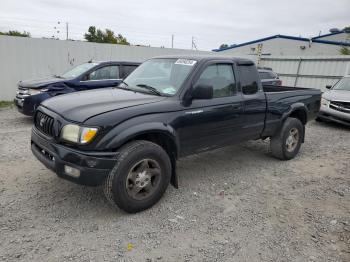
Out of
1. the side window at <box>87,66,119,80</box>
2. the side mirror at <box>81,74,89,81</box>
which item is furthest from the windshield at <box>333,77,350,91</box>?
the side mirror at <box>81,74,89,81</box>

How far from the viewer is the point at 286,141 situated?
536cm

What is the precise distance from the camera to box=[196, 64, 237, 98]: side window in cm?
402

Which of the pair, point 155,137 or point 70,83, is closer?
point 155,137

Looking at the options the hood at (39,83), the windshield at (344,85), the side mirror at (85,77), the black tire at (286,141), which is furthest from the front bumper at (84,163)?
the windshield at (344,85)

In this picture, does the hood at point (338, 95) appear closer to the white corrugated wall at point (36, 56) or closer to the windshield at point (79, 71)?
the windshield at point (79, 71)

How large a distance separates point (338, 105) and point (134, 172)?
25.0 feet

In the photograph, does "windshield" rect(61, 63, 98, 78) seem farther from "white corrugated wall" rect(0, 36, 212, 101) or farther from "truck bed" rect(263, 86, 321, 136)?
"truck bed" rect(263, 86, 321, 136)

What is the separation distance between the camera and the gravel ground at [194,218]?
2809mm

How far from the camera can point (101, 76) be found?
805 cm

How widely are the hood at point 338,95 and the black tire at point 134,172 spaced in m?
7.11

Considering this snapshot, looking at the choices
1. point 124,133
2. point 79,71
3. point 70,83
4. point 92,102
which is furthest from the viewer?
point 79,71

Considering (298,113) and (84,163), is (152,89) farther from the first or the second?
(298,113)

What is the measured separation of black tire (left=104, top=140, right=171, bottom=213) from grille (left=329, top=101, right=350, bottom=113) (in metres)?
7.06


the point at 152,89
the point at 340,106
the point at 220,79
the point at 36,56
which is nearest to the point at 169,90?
the point at 152,89
